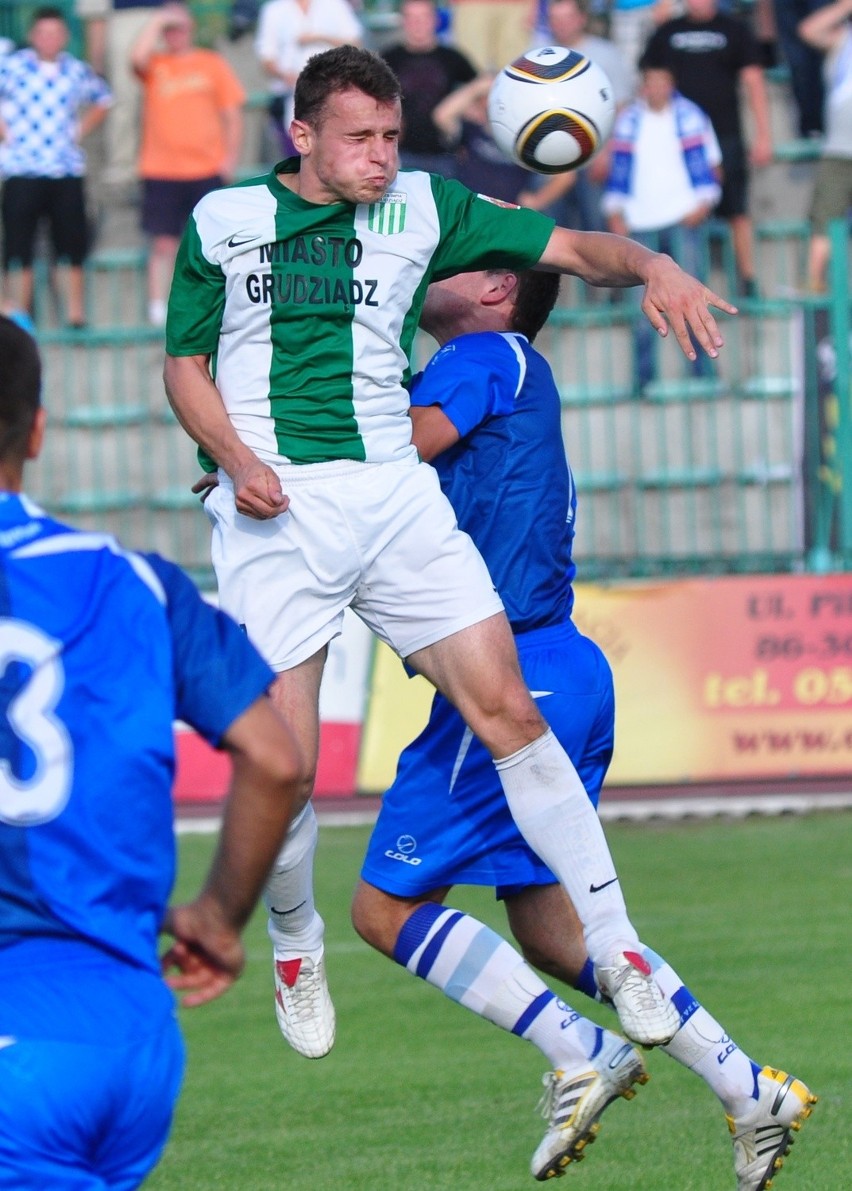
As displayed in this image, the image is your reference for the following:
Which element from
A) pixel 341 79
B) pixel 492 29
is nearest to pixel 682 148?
pixel 492 29

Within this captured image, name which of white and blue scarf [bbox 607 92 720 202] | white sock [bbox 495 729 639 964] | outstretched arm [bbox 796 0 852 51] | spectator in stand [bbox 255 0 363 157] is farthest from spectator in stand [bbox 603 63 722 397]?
white sock [bbox 495 729 639 964]

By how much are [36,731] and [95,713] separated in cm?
10

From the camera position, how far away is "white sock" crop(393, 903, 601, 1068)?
5.49 metres

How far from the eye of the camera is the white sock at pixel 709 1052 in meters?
5.34

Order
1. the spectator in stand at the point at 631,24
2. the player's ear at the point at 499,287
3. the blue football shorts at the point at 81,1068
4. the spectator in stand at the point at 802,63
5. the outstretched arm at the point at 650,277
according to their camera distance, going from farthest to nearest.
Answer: the spectator in stand at the point at 631,24, the spectator in stand at the point at 802,63, the player's ear at the point at 499,287, the outstretched arm at the point at 650,277, the blue football shorts at the point at 81,1068

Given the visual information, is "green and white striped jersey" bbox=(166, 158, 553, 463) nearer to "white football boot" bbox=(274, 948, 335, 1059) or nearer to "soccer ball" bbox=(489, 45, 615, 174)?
"soccer ball" bbox=(489, 45, 615, 174)

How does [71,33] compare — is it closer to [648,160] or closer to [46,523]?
[648,160]

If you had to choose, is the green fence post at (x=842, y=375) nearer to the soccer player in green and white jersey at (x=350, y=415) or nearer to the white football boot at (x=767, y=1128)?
the soccer player in green and white jersey at (x=350, y=415)

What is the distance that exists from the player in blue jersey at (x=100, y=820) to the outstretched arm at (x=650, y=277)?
221 cm

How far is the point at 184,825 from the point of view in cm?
1277

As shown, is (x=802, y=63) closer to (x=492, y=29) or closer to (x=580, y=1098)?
(x=492, y=29)

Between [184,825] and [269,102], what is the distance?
295 inches

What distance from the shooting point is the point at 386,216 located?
545cm

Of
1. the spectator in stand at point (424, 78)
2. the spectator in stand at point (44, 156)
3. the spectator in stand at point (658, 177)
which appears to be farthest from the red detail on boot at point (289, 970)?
the spectator in stand at point (44, 156)
